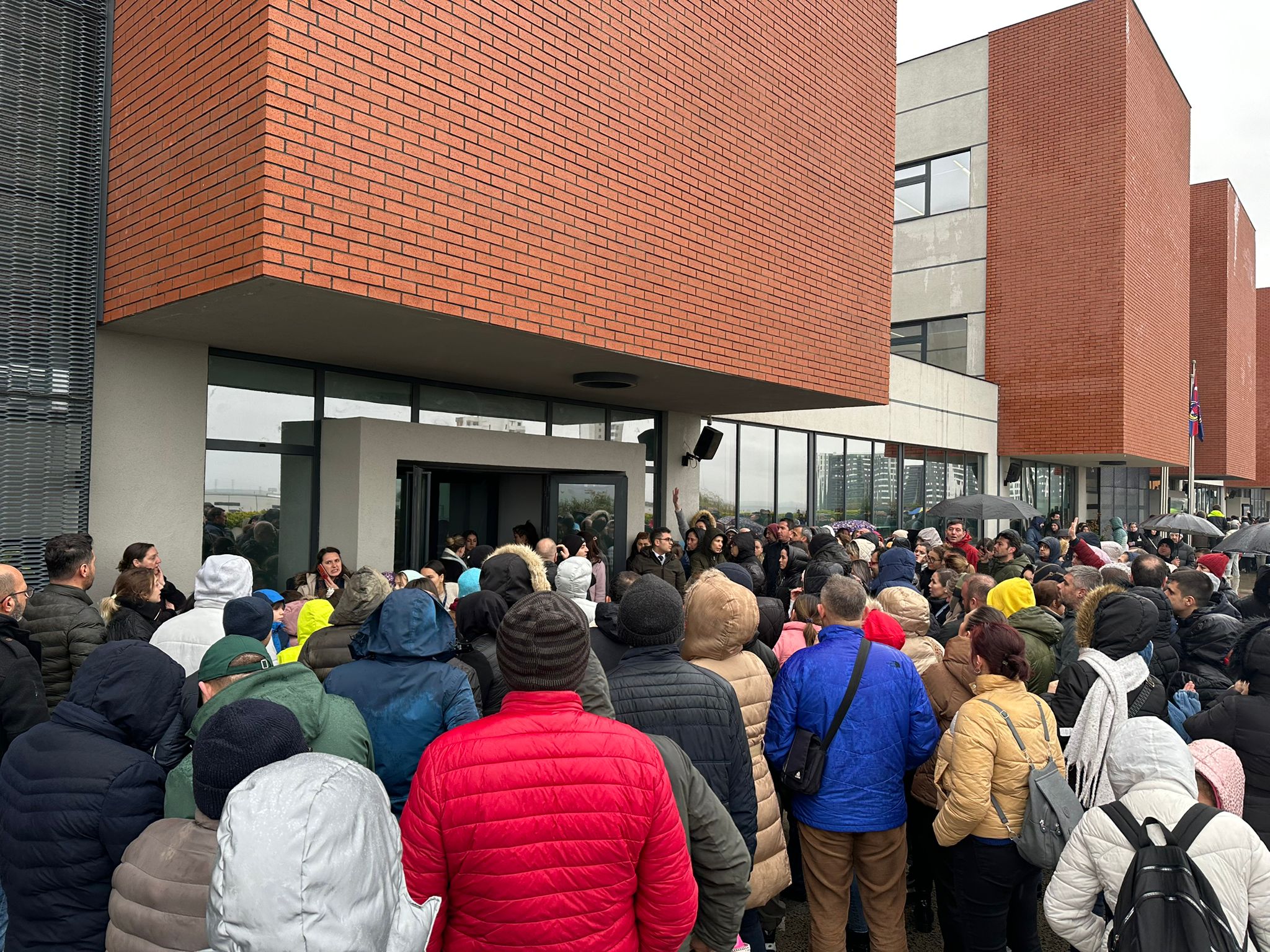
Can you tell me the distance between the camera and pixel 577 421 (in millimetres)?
12125

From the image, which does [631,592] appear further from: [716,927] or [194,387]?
[194,387]

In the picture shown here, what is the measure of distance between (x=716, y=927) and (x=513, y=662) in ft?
3.67

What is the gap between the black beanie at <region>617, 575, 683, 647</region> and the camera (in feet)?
9.58

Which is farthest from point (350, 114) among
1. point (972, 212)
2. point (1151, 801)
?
point (972, 212)

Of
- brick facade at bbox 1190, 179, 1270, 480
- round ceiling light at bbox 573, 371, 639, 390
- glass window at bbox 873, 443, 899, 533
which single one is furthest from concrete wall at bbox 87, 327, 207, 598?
brick facade at bbox 1190, 179, 1270, 480

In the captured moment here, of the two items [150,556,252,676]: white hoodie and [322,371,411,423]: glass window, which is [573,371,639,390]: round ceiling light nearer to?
[322,371,411,423]: glass window

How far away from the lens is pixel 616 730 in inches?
82.8

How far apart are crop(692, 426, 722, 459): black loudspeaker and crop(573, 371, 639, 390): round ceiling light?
150 inches

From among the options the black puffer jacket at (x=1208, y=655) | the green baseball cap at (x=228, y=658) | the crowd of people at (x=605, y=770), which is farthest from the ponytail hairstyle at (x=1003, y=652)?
the green baseball cap at (x=228, y=658)

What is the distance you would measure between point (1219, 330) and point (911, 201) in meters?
20.7

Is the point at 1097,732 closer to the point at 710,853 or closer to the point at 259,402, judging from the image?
the point at 710,853

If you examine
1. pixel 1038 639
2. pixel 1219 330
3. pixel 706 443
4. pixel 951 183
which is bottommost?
pixel 1038 639

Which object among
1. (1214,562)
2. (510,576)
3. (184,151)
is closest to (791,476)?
(1214,562)

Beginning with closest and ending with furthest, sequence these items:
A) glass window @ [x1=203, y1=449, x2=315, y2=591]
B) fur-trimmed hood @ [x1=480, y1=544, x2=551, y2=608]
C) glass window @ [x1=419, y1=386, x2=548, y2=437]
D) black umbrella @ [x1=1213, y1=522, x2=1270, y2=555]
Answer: fur-trimmed hood @ [x1=480, y1=544, x2=551, y2=608] → glass window @ [x1=203, y1=449, x2=315, y2=591] → glass window @ [x1=419, y1=386, x2=548, y2=437] → black umbrella @ [x1=1213, y1=522, x2=1270, y2=555]
